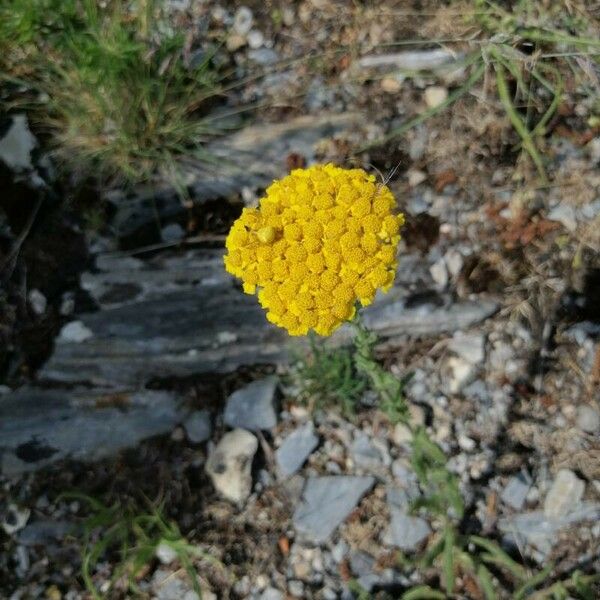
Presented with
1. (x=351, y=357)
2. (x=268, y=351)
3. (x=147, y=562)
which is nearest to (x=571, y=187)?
(x=351, y=357)

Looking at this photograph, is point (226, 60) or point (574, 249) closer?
point (574, 249)

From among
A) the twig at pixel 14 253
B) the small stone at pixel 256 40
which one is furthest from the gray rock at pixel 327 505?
the small stone at pixel 256 40

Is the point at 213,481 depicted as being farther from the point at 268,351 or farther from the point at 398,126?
the point at 398,126

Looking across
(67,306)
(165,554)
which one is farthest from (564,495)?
(67,306)

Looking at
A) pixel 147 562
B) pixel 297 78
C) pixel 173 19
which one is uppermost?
pixel 173 19

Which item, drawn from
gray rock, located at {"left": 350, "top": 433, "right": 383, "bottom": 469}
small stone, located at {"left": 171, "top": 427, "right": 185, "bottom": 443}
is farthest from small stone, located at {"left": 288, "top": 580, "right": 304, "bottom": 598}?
small stone, located at {"left": 171, "top": 427, "right": 185, "bottom": 443}
